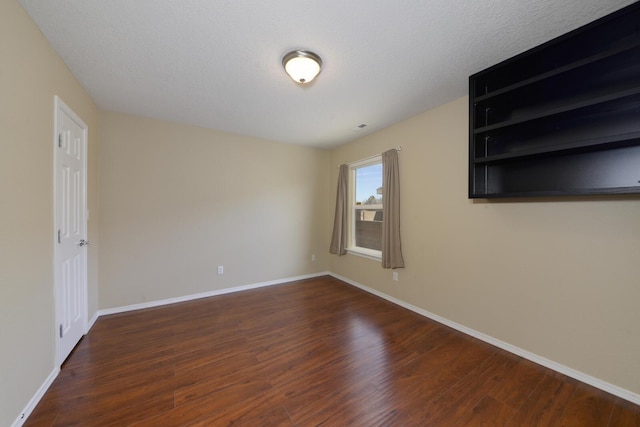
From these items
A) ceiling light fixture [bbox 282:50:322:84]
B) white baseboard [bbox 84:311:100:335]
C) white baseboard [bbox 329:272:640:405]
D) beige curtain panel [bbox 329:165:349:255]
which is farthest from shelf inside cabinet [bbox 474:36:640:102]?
white baseboard [bbox 84:311:100:335]

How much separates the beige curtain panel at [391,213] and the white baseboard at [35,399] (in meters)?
3.30

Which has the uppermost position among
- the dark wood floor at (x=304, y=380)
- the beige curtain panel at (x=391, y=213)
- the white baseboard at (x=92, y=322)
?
the beige curtain panel at (x=391, y=213)

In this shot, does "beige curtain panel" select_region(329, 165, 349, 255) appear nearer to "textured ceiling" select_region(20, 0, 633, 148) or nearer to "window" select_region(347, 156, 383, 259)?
"window" select_region(347, 156, 383, 259)

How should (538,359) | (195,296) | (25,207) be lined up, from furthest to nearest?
(195,296), (538,359), (25,207)

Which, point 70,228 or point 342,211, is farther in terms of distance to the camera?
point 342,211

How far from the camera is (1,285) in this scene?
4.03ft

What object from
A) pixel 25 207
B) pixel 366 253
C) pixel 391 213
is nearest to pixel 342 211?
pixel 366 253

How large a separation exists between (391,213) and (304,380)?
2.24 m

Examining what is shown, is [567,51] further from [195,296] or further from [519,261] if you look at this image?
[195,296]

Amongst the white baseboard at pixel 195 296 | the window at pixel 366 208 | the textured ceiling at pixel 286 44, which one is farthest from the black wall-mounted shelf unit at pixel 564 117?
the white baseboard at pixel 195 296

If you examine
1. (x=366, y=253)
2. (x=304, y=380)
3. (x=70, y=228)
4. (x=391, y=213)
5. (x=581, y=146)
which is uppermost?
(x=581, y=146)

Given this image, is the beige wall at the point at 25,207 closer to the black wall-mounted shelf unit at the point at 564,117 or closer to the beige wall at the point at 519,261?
the black wall-mounted shelf unit at the point at 564,117

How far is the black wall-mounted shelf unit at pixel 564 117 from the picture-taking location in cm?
154

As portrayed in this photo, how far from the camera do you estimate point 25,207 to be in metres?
1.42
